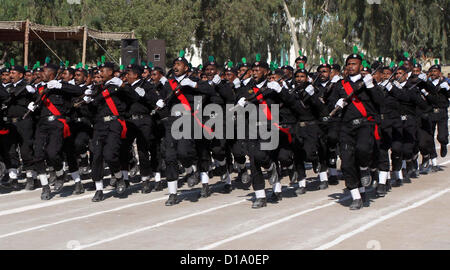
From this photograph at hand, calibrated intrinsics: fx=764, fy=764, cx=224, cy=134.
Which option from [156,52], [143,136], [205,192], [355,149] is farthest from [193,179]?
[156,52]

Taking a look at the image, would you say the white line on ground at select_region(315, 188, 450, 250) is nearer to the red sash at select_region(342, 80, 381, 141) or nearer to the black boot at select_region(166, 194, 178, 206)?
the red sash at select_region(342, 80, 381, 141)

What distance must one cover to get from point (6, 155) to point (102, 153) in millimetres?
2631

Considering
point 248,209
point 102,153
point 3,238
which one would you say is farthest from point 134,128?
point 3,238

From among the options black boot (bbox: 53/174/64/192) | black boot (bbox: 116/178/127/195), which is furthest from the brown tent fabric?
black boot (bbox: 116/178/127/195)

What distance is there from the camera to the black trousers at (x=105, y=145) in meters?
12.3

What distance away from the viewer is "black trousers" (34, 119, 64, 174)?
12.7 meters

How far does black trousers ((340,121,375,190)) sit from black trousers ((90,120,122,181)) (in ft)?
11.9

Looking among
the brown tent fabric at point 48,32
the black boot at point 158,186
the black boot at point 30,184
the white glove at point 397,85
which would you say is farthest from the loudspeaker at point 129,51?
the white glove at point 397,85

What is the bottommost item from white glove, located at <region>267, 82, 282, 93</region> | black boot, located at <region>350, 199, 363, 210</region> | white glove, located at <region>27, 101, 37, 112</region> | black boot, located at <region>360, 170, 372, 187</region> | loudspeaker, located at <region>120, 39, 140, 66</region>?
black boot, located at <region>350, 199, 363, 210</region>

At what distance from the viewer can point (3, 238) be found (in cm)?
926

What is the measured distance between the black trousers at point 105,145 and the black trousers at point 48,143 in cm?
76

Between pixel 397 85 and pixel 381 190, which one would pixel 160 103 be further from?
pixel 397 85

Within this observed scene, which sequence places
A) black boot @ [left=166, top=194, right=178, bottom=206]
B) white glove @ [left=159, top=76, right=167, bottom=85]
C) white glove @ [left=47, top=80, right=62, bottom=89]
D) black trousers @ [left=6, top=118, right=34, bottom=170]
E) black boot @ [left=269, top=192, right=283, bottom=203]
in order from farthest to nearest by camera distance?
black trousers @ [left=6, top=118, right=34, bottom=170], white glove @ [left=159, top=76, right=167, bottom=85], white glove @ [left=47, top=80, right=62, bottom=89], black boot @ [left=269, top=192, right=283, bottom=203], black boot @ [left=166, top=194, right=178, bottom=206]

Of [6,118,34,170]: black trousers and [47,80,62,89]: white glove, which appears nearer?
[47,80,62,89]: white glove
